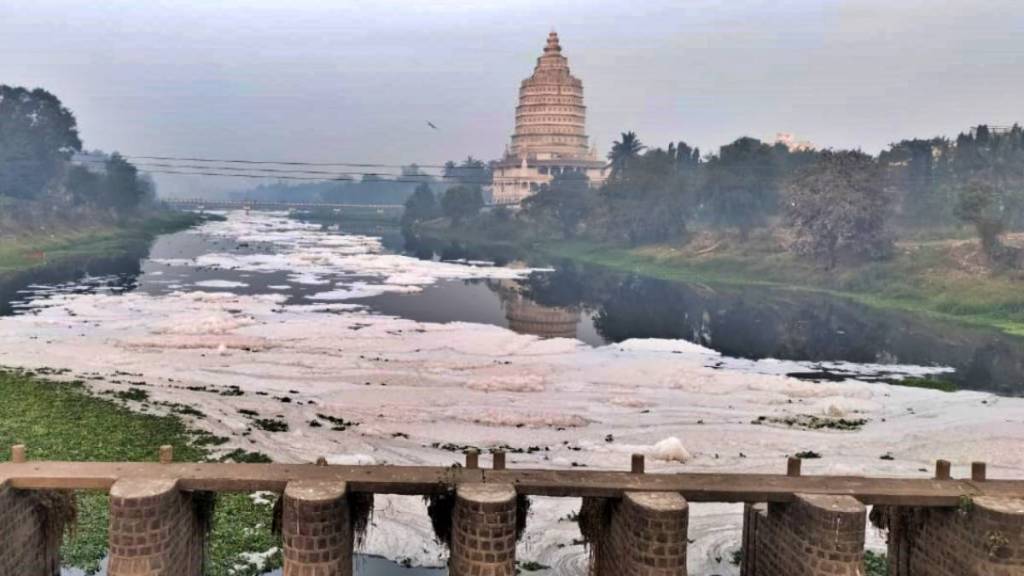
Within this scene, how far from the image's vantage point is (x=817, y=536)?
40.3 ft

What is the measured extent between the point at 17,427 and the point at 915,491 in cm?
2210

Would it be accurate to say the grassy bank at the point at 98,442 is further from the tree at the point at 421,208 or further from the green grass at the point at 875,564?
the tree at the point at 421,208

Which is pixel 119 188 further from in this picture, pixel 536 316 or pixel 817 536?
pixel 817 536

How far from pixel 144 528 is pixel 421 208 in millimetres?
157223

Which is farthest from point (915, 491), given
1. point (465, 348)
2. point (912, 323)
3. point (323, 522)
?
point (912, 323)

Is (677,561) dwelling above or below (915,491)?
below

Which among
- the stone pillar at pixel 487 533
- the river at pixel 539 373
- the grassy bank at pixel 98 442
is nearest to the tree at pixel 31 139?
the river at pixel 539 373

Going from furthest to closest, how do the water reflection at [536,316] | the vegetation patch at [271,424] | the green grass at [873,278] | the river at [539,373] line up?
the green grass at [873,278] < the water reflection at [536,316] < the vegetation patch at [271,424] < the river at [539,373]

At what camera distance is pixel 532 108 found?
7362 inches

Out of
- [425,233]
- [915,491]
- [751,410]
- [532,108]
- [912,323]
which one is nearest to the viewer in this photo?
[915,491]

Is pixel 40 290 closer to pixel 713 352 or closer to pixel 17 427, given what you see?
pixel 17 427

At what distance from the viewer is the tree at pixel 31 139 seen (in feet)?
320

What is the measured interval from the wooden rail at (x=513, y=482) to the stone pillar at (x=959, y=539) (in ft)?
1.32

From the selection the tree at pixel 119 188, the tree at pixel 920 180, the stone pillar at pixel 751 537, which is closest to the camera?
the stone pillar at pixel 751 537
